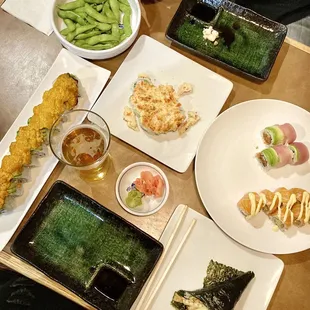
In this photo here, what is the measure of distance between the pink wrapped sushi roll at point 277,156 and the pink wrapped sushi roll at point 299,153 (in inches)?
0.6

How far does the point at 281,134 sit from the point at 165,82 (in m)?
0.49

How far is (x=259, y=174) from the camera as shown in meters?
1.76

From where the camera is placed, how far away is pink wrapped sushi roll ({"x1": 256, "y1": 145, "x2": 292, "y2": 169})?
66.7 inches

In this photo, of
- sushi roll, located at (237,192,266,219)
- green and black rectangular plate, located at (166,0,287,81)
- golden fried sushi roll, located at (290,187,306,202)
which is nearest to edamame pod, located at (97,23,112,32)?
green and black rectangular plate, located at (166,0,287,81)

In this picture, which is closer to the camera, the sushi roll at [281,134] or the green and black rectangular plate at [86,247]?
the green and black rectangular plate at [86,247]

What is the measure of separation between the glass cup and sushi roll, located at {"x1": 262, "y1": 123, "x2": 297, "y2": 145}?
618 millimetres

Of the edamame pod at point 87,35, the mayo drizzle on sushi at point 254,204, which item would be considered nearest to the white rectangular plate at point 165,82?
the edamame pod at point 87,35

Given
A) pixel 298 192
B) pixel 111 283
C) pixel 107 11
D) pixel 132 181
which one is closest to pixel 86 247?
pixel 111 283

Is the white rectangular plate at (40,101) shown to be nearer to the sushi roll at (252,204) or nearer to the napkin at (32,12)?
the napkin at (32,12)

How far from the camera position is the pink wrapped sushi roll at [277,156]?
1.69m

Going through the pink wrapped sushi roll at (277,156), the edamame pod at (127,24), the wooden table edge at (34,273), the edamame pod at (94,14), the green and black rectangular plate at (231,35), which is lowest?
the wooden table edge at (34,273)

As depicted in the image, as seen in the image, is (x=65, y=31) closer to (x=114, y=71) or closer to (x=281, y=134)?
(x=114, y=71)

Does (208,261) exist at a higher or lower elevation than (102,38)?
lower

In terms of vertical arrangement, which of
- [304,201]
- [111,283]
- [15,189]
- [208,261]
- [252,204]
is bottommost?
[111,283]
